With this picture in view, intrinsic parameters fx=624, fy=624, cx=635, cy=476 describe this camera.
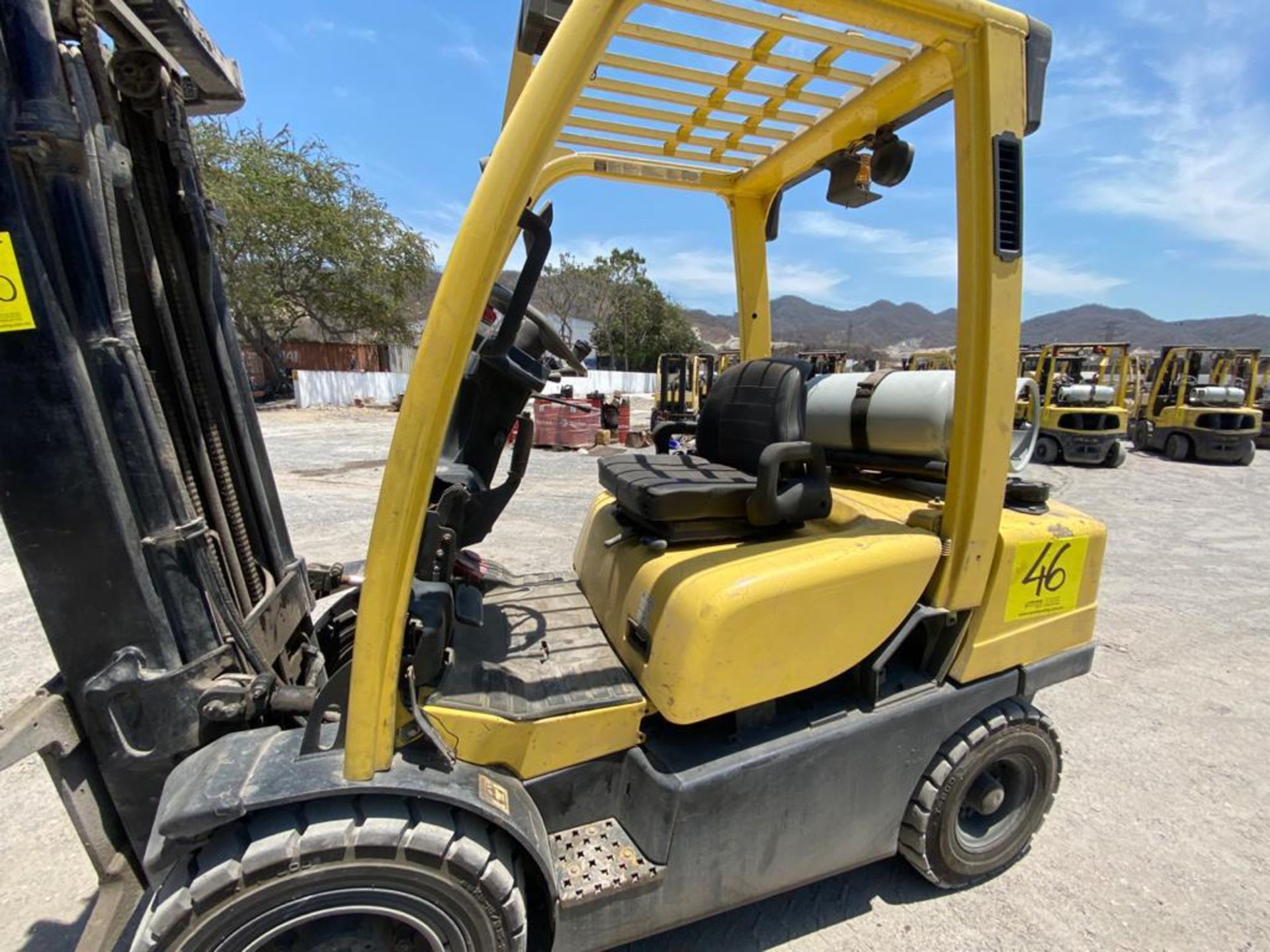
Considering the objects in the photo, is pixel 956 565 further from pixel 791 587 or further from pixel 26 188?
pixel 26 188

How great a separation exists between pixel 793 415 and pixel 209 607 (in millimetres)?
2150

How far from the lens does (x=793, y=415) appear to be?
8.50 ft

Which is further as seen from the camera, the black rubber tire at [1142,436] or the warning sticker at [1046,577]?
the black rubber tire at [1142,436]

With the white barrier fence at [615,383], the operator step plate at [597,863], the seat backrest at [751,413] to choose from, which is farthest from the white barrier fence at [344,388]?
the operator step plate at [597,863]

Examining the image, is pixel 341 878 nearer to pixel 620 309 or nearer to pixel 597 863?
pixel 597 863

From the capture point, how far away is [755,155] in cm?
298

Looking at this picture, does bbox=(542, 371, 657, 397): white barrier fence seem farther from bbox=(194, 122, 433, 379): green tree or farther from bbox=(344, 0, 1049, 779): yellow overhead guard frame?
bbox=(344, 0, 1049, 779): yellow overhead guard frame

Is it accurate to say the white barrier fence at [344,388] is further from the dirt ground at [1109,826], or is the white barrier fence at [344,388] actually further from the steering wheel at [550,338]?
the steering wheel at [550,338]

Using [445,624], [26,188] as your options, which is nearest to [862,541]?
[445,624]

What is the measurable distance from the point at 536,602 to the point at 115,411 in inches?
70.2

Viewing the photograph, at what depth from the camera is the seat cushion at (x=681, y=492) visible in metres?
2.25

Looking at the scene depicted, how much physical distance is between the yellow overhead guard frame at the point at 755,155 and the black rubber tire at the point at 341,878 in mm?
155

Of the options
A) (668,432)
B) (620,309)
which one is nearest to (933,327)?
(620,309)

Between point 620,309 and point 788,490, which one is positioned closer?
point 788,490
